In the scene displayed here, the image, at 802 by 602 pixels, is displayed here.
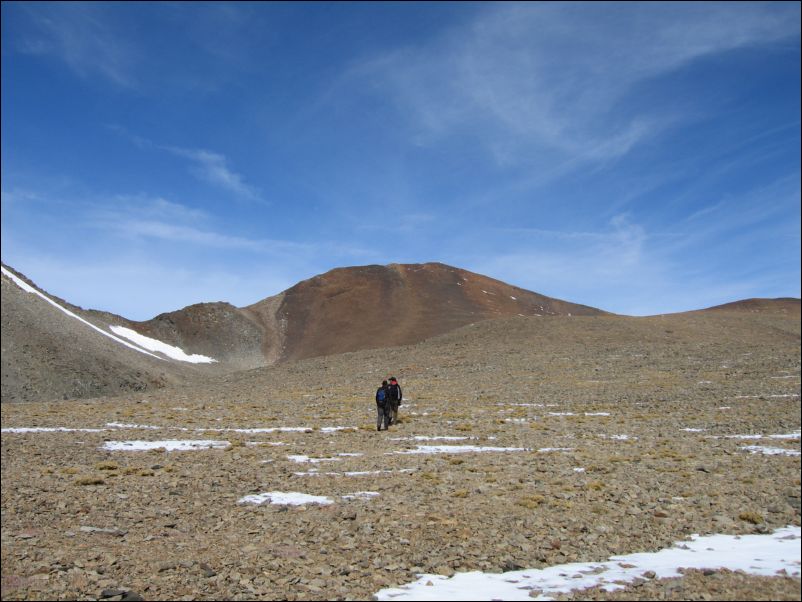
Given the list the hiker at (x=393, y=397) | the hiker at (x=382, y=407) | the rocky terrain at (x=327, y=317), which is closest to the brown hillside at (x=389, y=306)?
the rocky terrain at (x=327, y=317)

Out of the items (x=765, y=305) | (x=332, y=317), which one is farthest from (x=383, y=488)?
(x=765, y=305)

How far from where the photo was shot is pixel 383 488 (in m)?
13.0

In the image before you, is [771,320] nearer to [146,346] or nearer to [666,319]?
[666,319]

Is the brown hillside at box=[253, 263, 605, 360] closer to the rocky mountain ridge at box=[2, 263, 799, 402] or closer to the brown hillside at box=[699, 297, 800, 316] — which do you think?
the rocky mountain ridge at box=[2, 263, 799, 402]

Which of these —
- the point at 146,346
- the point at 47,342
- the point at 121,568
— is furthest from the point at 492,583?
the point at 146,346

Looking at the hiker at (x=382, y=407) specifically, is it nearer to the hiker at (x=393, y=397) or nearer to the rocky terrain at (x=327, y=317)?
the hiker at (x=393, y=397)

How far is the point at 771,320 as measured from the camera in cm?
6450

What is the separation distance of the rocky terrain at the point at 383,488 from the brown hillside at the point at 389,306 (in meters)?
63.2

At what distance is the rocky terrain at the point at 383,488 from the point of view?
25.9 feet

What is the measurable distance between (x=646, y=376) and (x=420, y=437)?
22985 mm

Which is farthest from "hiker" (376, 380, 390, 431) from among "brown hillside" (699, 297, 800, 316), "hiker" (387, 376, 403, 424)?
"brown hillside" (699, 297, 800, 316)

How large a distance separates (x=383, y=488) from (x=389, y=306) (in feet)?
322

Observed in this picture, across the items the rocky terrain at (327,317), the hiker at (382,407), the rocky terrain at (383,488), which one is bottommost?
the rocky terrain at (383,488)

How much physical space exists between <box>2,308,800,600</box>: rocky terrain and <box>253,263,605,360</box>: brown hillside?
63.2 metres
